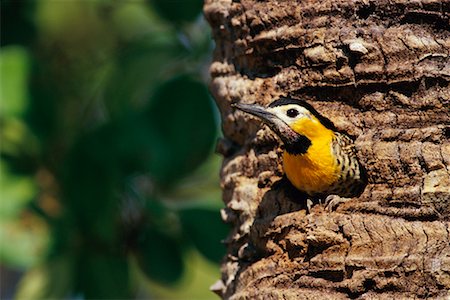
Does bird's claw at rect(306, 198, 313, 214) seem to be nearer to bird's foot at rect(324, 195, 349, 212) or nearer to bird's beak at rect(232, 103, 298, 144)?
bird's foot at rect(324, 195, 349, 212)

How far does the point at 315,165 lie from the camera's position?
13.9 feet

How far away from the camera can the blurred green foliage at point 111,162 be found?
564 centimetres

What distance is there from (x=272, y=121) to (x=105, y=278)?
178cm

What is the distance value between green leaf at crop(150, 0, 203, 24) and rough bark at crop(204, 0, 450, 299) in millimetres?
1289

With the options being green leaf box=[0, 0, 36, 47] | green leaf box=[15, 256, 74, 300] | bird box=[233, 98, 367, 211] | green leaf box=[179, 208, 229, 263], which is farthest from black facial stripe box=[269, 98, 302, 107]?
green leaf box=[0, 0, 36, 47]

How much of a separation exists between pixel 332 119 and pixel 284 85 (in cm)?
21

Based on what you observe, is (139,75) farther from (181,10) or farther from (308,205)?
(308,205)

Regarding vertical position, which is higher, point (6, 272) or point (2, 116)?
point (2, 116)

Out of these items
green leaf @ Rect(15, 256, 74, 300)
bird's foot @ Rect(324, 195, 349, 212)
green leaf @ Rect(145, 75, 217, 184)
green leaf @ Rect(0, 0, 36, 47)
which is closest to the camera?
bird's foot @ Rect(324, 195, 349, 212)

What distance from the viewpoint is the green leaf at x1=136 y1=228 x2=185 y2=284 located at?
5.79 meters

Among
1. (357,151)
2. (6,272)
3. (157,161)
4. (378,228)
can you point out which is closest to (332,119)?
(357,151)

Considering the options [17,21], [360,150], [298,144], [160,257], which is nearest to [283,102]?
[298,144]

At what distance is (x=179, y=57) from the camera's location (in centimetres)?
575

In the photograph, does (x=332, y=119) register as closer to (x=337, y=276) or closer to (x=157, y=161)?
(x=337, y=276)
